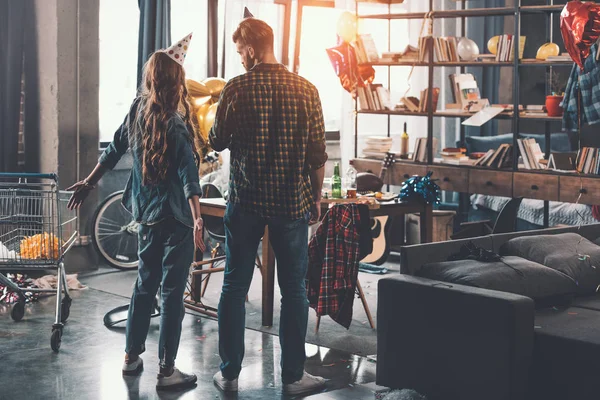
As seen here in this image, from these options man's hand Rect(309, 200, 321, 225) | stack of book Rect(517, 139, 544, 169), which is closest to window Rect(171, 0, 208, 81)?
stack of book Rect(517, 139, 544, 169)

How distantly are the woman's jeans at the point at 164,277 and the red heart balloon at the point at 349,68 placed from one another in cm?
401

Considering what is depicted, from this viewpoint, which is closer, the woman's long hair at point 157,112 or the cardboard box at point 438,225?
the woman's long hair at point 157,112

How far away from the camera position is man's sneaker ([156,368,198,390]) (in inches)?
163

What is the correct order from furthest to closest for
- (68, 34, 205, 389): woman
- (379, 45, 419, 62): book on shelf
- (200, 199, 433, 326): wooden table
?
(379, 45, 419, 62): book on shelf → (200, 199, 433, 326): wooden table → (68, 34, 205, 389): woman

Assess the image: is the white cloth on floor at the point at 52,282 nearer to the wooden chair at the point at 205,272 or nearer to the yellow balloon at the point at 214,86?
the wooden chair at the point at 205,272

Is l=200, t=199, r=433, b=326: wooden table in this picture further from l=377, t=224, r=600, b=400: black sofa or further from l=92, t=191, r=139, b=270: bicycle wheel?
l=92, t=191, r=139, b=270: bicycle wheel

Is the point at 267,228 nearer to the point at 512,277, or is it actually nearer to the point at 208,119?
the point at 208,119

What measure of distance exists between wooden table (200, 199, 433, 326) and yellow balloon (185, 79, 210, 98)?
1.11m

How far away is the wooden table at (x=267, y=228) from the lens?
5.25 meters

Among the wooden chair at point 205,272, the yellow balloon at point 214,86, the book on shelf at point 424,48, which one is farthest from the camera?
the book on shelf at point 424,48

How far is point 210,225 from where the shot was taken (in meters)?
5.89

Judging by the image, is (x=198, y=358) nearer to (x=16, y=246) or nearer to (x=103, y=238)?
(x=16, y=246)

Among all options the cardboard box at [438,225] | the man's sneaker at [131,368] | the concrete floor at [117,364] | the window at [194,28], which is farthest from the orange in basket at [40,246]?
the cardboard box at [438,225]

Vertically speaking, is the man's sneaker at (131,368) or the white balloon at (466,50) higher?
the white balloon at (466,50)
